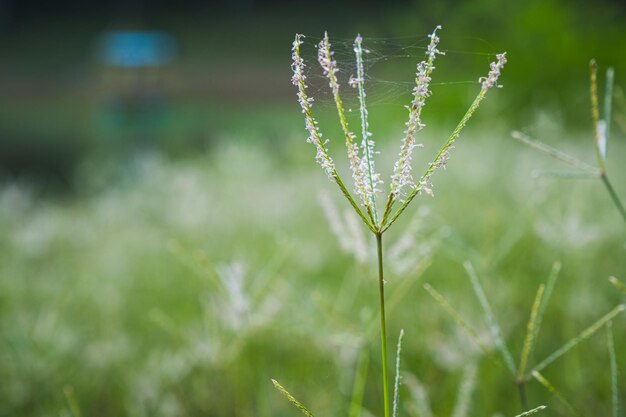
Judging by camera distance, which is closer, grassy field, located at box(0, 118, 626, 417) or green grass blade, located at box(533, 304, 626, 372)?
green grass blade, located at box(533, 304, 626, 372)

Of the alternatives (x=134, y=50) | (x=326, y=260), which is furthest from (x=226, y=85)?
(x=326, y=260)

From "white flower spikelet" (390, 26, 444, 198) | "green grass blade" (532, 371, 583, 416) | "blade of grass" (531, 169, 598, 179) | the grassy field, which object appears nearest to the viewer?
"white flower spikelet" (390, 26, 444, 198)

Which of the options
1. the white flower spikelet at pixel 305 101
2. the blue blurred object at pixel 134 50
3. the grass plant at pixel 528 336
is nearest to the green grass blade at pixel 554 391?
the grass plant at pixel 528 336

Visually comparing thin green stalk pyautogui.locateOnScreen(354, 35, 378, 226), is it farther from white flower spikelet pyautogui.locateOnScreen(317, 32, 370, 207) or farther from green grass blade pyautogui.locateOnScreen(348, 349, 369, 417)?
green grass blade pyautogui.locateOnScreen(348, 349, 369, 417)

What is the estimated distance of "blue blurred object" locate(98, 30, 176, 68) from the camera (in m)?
24.1

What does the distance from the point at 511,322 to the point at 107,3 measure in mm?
38691

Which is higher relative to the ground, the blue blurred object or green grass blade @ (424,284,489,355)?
green grass blade @ (424,284,489,355)

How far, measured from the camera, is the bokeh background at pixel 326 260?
134cm

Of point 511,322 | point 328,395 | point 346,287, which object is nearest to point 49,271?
point 346,287

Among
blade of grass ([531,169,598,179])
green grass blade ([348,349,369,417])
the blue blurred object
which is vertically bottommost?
the blue blurred object

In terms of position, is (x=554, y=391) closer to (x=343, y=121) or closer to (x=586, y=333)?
(x=586, y=333)

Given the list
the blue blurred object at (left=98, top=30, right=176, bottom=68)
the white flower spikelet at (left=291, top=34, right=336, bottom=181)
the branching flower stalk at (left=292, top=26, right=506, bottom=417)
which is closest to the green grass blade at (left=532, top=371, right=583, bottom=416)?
the branching flower stalk at (left=292, top=26, right=506, bottom=417)

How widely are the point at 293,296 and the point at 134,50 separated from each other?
24.1 meters

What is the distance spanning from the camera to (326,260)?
2602 millimetres
